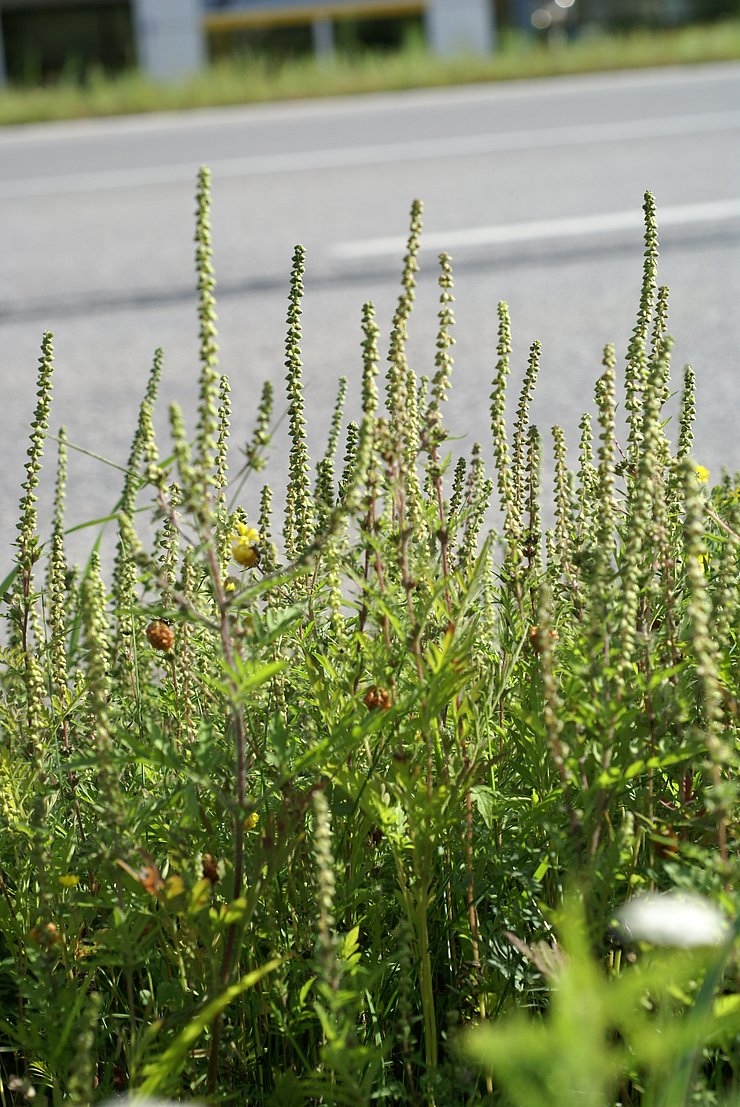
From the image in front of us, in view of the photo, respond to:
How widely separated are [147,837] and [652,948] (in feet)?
2.45

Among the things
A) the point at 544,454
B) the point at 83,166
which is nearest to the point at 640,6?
the point at 83,166

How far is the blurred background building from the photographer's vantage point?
19062 mm

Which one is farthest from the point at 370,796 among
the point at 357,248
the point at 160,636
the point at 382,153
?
the point at 382,153

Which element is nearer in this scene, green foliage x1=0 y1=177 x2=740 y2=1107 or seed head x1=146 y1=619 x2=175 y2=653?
green foliage x1=0 y1=177 x2=740 y2=1107

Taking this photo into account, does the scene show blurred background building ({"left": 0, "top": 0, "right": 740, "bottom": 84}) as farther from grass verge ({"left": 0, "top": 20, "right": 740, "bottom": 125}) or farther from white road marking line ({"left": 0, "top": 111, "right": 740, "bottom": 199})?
white road marking line ({"left": 0, "top": 111, "right": 740, "bottom": 199})

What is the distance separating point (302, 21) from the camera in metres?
19.6

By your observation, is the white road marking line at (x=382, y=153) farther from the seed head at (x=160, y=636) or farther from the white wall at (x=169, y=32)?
the white wall at (x=169, y=32)

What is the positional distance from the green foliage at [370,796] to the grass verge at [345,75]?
13209 millimetres

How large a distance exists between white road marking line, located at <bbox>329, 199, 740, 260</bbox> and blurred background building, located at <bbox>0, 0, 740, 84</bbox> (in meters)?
11.4

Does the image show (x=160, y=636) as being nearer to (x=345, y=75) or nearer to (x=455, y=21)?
(x=345, y=75)

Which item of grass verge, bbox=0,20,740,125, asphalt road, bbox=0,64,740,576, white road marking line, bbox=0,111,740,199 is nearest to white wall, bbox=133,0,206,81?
grass verge, bbox=0,20,740,125

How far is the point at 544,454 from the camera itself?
4219 millimetres

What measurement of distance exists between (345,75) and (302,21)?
5.58 m

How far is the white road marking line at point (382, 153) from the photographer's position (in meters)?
9.84
